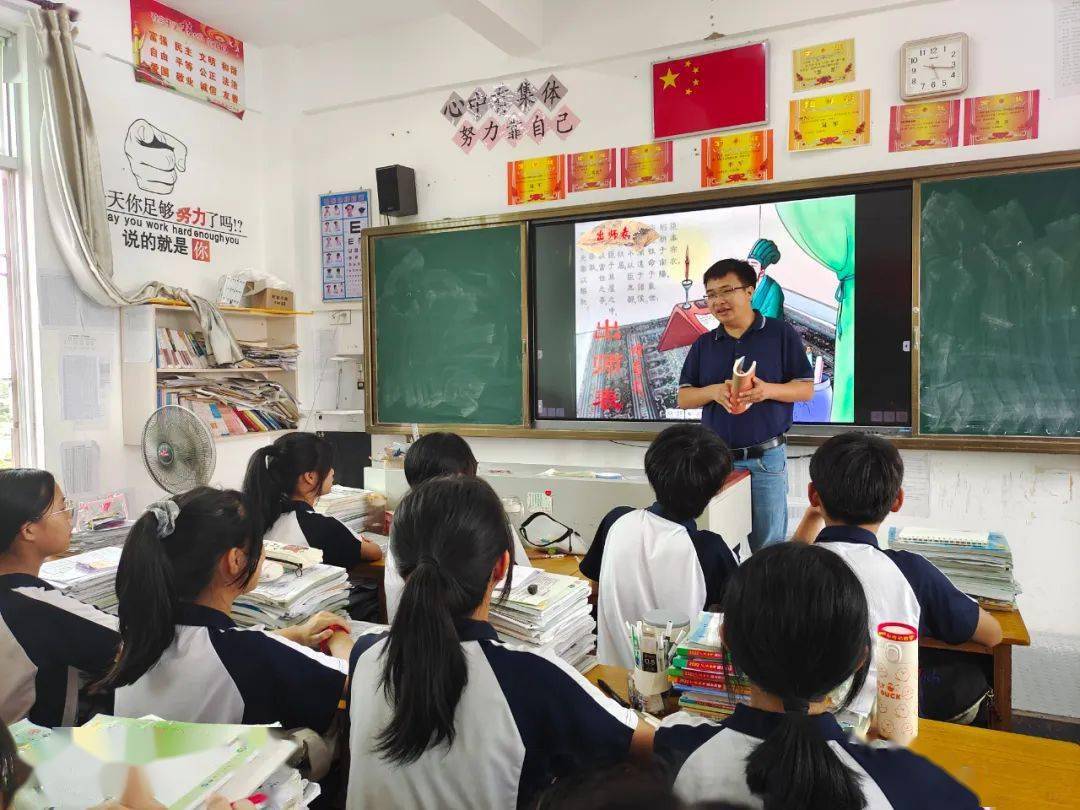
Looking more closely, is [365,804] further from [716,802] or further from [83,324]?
[83,324]

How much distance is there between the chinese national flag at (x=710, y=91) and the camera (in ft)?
11.7

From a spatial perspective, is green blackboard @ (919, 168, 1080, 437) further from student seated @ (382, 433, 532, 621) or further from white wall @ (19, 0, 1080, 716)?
student seated @ (382, 433, 532, 621)

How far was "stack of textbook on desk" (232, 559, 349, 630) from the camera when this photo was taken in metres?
1.83

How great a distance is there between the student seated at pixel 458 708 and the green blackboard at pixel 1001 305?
2745mm

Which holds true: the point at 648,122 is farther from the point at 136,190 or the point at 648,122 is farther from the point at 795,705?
the point at 795,705

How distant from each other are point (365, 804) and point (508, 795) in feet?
0.76

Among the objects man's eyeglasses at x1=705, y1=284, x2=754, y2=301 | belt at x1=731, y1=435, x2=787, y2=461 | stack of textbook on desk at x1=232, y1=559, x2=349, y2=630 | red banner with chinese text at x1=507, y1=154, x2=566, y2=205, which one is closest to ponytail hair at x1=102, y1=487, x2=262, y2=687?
stack of textbook on desk at x1=232, y1=559, x2=349, y2=630

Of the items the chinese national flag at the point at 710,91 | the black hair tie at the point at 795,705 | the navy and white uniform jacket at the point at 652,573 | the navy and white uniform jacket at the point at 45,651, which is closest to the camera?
the black hair tie at the point at 795,705

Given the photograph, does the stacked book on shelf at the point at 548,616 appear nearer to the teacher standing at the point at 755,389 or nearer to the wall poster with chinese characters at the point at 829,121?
the teacher standing at the point at 755,389

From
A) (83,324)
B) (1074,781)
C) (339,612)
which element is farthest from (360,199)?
(1074,781)

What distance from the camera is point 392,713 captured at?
109 centimetres

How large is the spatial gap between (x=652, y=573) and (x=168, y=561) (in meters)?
1.05

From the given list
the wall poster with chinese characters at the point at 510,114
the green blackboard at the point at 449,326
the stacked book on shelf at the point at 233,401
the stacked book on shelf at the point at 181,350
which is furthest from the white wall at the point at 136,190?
the wall poster with chinese characters at the point at 510,114

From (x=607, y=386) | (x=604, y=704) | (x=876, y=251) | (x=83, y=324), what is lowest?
(x=604, y=704)
